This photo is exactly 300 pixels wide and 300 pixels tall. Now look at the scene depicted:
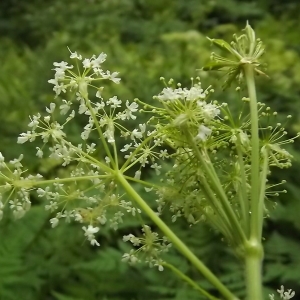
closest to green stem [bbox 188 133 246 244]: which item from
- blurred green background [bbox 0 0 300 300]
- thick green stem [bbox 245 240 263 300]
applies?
thick green stem [bbox 245 240 263 300]

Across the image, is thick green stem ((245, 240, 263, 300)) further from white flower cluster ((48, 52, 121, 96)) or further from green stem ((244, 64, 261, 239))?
white flower cluster ((48, 52, 121, 96))

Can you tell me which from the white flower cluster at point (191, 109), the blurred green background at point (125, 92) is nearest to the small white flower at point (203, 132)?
the white flower cluster at point (191, 109)

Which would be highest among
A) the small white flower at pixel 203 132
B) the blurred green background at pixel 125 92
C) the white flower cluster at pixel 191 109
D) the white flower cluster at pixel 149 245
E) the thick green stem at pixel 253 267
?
the blurred green background at pixel 125 92

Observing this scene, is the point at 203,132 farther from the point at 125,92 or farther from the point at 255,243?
the point at 125,92

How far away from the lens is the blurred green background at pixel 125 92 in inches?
43.3

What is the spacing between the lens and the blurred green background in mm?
1100

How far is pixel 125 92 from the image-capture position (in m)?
1.61

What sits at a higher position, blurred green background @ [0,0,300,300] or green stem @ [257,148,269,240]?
blurred green background @ [0,0,300,300]

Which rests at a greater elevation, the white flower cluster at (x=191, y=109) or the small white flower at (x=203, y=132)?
the white flower cluster at (x=191, y=109)

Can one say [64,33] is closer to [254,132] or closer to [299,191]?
[299,191]

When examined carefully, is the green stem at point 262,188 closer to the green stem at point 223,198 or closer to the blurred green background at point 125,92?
the green stem at point 223,198

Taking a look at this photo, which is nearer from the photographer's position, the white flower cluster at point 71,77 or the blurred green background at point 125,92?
the white flower cluster at point 71,77

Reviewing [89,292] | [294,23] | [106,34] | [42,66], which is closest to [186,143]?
[89,292]

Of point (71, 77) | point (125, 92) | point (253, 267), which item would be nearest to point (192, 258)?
point (253, 267)
